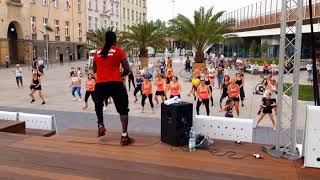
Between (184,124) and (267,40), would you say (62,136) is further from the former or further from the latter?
(267,40)

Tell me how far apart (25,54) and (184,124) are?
4007 cm

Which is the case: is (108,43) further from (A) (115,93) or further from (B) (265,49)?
(B) (265,49)

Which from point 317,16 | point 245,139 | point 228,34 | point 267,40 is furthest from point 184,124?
point 267,40

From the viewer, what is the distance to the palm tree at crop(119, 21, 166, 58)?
1353 inches

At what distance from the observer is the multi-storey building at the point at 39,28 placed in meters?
39.6

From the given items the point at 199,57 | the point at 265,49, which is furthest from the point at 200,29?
the point at 265,49

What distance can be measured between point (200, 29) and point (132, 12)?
52021 mm

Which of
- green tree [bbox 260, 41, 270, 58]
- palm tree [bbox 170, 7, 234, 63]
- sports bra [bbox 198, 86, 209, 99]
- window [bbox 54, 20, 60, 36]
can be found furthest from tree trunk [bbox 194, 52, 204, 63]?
window [bbox 54, 20, 60, 36]

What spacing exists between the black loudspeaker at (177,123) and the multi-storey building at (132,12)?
63.2 meters

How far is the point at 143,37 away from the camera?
114 feet

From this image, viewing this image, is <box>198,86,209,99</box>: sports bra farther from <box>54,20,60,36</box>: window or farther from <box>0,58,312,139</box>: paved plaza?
<box>54,20,60,36</box>: window

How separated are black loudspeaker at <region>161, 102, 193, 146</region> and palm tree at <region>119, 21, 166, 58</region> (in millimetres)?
28894

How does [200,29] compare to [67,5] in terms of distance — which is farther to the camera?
[67,5]

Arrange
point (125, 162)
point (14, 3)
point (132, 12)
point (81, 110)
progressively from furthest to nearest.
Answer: point (132, 12) → point (14, 3) → point (81, 110) → point (125, 162)
